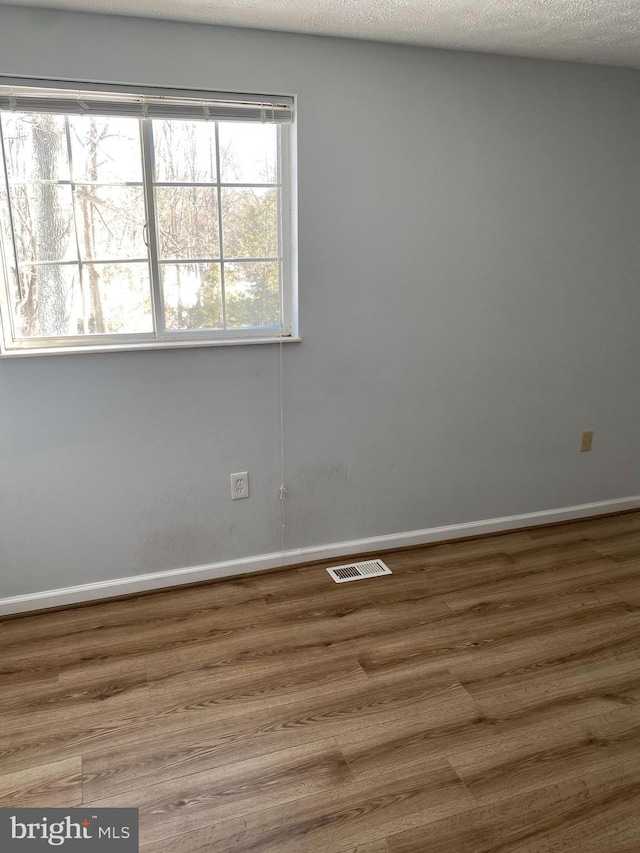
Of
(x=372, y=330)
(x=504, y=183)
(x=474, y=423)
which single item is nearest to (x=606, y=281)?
(x=504, y=183)

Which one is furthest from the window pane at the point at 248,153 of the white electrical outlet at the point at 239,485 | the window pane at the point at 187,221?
the white electrical outlet at the point at 239,485

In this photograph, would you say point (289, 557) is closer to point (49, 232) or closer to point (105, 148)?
point (49, 232)

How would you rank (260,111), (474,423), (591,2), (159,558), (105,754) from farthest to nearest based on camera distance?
(474,423), (159,558), (260,111), (591,2), (105,754)

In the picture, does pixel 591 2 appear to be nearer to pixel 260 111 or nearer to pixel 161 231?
pixel 260 111

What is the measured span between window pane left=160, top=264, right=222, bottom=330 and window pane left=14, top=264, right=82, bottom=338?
1.11ft

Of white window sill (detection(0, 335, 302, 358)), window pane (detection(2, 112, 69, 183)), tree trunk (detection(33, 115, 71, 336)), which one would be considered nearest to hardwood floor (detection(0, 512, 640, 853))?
white window sill (detection(0, 335, 302, 358))

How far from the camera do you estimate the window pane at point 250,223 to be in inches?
104

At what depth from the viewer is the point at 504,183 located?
2.97 metres

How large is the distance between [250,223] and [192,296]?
38 centimetres

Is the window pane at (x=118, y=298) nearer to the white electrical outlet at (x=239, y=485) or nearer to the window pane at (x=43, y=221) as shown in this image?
the window pane at (x=43, y=221)

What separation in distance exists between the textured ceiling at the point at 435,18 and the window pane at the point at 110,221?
0.59 metres

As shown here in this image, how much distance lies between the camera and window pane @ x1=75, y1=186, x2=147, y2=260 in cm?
246

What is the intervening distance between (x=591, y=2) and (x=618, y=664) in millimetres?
2237

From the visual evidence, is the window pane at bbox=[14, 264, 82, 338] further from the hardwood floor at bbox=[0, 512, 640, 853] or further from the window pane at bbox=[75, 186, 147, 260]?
the hardwood floor at bbox=[0, 512, 640, 853]
